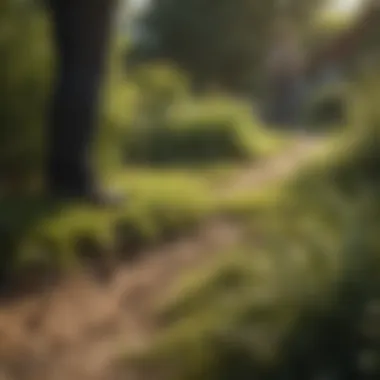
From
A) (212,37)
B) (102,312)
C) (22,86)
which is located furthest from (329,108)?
(22,86)

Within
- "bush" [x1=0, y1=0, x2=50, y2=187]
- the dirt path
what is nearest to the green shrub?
the dirt path

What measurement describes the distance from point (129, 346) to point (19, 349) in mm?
159

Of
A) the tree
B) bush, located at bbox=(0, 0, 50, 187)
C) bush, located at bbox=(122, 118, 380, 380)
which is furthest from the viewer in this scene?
bush, located at bbox=(0, 0, 50, 187)

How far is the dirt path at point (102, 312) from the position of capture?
3.01 feet

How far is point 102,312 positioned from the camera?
3.20 ft

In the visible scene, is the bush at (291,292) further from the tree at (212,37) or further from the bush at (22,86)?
the bush at (22,86)

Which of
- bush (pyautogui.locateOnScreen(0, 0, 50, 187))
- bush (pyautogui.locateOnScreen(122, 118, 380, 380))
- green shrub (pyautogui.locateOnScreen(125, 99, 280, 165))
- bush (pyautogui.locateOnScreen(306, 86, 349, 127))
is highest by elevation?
bush (pyautogui.locateOnScreen(0, 0, 50, 187))

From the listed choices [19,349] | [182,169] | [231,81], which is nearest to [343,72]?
[231,81]

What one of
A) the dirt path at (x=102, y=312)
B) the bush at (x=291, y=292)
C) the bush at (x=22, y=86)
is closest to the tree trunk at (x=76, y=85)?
the bush at (x=22, y=86)

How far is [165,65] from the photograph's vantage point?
38.5 inches

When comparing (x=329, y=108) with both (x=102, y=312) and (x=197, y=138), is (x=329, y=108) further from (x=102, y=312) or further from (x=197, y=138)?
(x=102, y=312)

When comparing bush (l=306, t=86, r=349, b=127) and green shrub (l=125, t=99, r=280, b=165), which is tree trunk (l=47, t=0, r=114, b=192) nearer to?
green shrub (l=125, t=99, r=280, b=165)

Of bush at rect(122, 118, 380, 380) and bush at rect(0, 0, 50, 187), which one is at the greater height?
bush at rect(0, 0, 50, 187)

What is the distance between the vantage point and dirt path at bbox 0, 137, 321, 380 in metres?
0.92
